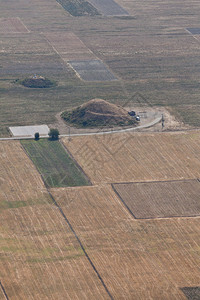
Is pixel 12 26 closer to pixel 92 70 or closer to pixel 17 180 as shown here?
pixel 92 70

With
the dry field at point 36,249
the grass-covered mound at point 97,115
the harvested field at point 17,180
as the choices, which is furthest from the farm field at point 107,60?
the dry field at point 36,249

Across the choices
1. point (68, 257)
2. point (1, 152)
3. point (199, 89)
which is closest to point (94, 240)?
point (68, 257)

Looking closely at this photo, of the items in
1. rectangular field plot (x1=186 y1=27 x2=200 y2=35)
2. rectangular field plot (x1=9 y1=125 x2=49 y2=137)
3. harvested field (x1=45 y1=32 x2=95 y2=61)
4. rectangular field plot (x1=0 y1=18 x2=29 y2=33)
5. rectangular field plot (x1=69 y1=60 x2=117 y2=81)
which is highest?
rectangular field plot (x1=9 y1=125 x2=49 y2=137)

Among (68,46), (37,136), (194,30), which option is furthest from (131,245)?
(194,30)

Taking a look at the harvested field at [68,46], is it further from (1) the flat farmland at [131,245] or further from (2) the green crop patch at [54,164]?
(1) the flat farmland at [131,245]

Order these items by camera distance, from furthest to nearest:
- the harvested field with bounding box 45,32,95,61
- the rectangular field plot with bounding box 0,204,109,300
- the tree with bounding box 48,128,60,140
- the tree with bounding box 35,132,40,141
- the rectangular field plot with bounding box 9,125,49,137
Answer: the harvested field with bounding box 45,32,95,61 < the rectangular field plot with bounding box 9,125,49,137 < the tree with bounding box 48,128,60,140 < the tree with bounding box 35,132,40,141 < the rectangular field plot with bounding box 0,204,109,300

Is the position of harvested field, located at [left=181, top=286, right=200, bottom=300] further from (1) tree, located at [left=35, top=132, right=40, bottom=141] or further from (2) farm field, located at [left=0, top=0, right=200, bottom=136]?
(2) farm field, located at [left=0, top=0, right=200, bottom=136]

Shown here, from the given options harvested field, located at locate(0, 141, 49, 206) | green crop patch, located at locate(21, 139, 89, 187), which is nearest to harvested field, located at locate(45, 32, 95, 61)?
green crop patch, located at locate(21, 139, 89, 187)
